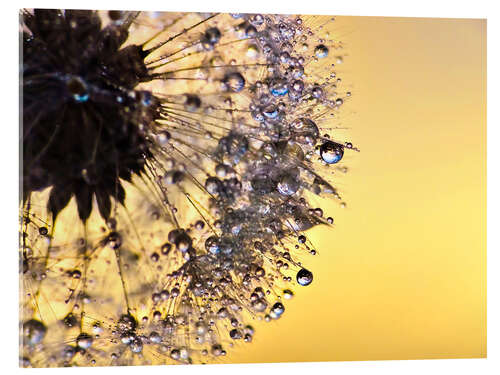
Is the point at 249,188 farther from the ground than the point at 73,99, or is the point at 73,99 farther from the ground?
the point at 73,99

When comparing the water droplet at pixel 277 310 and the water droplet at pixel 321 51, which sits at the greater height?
the water droplet at pixel 321 51

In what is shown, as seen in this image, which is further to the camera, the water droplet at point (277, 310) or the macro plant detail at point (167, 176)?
the water droplet at point (277, 310)

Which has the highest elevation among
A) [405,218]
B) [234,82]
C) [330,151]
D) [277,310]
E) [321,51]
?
[321,51]

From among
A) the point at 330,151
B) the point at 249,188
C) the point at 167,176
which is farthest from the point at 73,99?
the point at 330,151

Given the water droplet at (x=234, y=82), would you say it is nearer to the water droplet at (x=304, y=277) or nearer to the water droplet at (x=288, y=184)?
the water droplet at (x=288, y=184)

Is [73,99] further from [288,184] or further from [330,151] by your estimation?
[330,151]

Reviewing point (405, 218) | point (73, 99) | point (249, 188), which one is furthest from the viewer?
point (405, 218)

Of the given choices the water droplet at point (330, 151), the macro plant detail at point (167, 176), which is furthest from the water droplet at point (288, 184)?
the water droplet at point (330, 151)

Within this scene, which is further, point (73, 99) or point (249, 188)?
point (249, 188)

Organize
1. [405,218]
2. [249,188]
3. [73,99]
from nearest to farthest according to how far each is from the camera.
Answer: [73,99], [249,188], [405,218]
